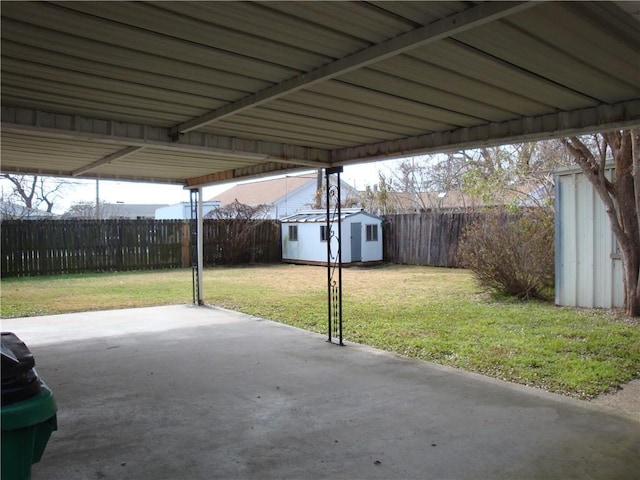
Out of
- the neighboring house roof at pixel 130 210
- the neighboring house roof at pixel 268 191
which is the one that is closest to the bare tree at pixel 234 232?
the neighboring house roof at pixel 268 191

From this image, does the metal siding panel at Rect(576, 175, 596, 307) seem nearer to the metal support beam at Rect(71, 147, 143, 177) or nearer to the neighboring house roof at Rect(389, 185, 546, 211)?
the metal support beam at Rect(71, 147, 143, 177)

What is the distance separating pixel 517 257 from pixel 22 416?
8.91m

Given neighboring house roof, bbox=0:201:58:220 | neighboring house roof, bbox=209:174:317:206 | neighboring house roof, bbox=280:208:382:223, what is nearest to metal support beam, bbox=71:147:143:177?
neighboring house roof, bbox=280:208:382:223

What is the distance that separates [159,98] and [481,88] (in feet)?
8.10

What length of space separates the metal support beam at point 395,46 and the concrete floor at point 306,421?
241cm

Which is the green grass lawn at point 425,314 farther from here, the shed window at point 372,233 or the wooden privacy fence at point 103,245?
the shed window at point 372,233

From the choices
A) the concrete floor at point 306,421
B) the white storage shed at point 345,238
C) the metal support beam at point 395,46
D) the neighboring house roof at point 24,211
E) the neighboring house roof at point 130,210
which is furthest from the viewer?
the neighboring house roof at point 130,210

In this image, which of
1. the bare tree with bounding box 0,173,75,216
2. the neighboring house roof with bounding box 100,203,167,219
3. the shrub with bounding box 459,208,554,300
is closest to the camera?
the shrub with bounding box 459,208,554,300

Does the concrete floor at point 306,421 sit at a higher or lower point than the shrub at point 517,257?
lower

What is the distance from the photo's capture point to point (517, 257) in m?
9.37

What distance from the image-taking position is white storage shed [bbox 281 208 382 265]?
17297 millimetres

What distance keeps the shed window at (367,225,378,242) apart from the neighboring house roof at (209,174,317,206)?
14.6 m

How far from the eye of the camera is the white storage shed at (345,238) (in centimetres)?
1730

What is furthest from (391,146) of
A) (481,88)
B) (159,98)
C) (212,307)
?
(212,307)
